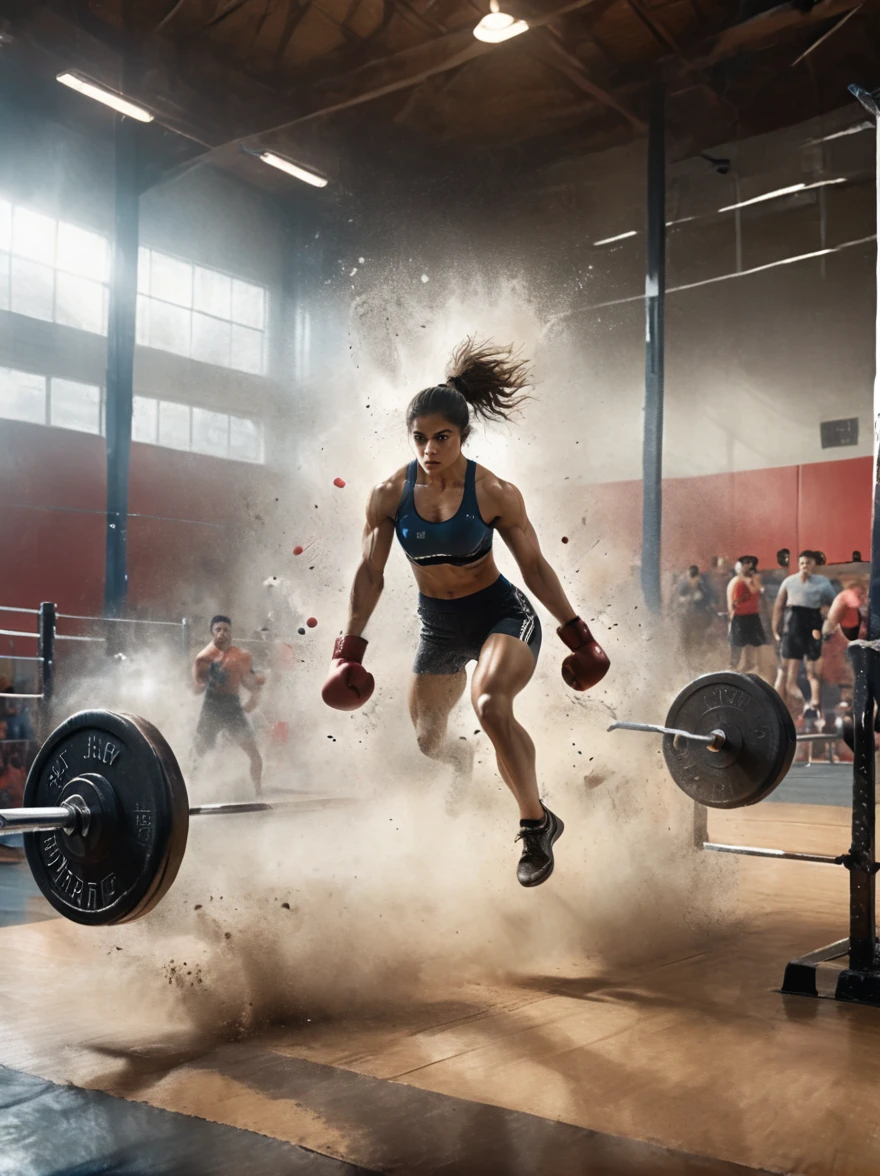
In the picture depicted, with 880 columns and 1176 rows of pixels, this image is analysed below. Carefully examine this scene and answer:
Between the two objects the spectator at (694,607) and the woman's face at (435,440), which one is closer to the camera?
the woman's face at (435,440)

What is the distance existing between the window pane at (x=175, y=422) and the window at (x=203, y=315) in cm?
51

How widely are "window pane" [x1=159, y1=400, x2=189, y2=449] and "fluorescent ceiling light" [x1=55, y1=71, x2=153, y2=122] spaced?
104 inches

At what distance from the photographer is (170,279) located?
9.90m

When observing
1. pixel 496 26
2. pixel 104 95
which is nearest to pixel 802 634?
pixel 496 26

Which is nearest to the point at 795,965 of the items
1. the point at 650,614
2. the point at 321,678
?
the point at 321,678

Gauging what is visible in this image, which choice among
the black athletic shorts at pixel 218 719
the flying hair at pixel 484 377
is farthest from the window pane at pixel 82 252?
the flying hair at pixel 484 377

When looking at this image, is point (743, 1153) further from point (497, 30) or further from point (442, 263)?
point (442, 263)

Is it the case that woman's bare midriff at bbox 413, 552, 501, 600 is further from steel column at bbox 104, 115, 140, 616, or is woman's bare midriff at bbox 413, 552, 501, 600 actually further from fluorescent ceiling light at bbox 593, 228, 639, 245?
fluorescent ceiling light at bbox 593, 228, 639, 245

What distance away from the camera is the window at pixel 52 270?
8.68m

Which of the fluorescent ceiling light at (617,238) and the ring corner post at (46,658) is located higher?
the fluorescent ceiling light at (617,238)

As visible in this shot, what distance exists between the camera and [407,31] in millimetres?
7391

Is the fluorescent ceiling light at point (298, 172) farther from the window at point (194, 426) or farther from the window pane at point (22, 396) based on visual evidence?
the window pane at point (22, 396)

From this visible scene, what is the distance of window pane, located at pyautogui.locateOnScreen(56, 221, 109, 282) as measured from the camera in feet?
29.2

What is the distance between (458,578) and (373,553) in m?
0.28
